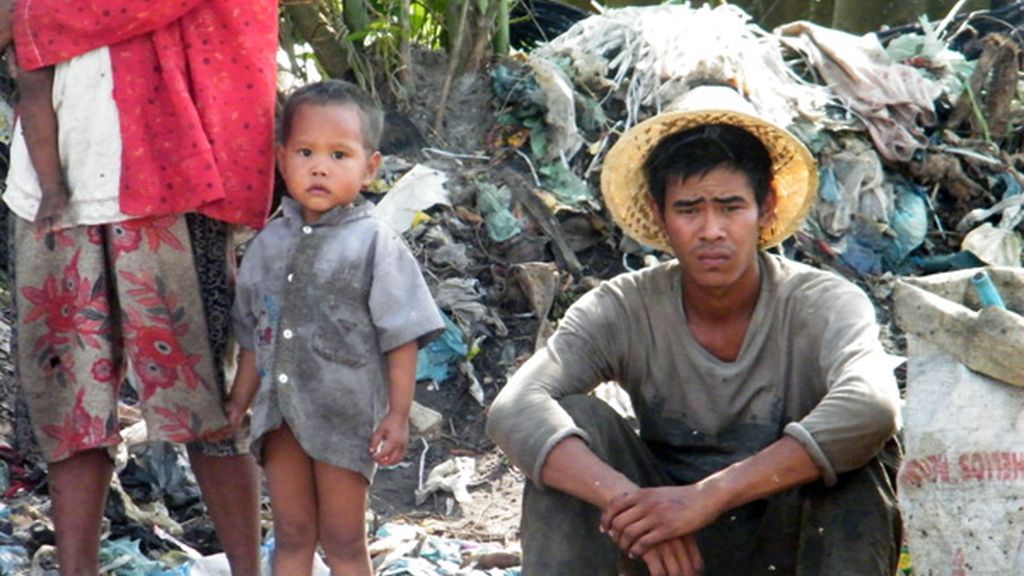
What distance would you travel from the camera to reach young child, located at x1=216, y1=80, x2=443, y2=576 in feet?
11.1

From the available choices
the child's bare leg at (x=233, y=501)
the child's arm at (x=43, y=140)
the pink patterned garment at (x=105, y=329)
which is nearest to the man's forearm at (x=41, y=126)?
the child's arm at (x=43, y=140)

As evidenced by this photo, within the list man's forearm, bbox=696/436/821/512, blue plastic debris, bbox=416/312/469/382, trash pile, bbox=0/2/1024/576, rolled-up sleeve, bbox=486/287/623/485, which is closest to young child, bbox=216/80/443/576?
rolled-up sleeve, bbox=486/287/623/485

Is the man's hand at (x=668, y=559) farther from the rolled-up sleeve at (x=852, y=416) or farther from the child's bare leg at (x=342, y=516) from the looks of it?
the child's bare leg at (x=342, y=516)

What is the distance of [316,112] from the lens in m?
3.41

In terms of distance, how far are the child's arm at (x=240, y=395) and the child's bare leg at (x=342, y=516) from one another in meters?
0.24

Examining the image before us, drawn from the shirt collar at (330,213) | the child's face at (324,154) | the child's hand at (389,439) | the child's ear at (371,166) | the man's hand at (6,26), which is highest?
the man's hand at (6,26)

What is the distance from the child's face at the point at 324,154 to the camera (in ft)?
11.1

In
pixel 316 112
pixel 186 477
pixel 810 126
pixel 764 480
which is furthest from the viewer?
pixel 810 126

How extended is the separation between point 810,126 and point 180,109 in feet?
12.3

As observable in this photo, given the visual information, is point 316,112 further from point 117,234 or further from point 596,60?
point 596,60

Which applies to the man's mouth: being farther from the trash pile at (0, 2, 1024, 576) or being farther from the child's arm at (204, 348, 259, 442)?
the trash pile at (0, 2, 1024, 576)

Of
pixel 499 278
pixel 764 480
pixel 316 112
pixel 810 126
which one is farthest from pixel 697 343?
pixel 810 126

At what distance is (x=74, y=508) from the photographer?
3.54m

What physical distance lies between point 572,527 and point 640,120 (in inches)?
136
